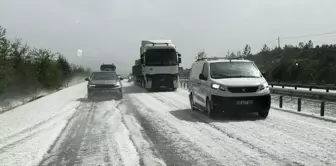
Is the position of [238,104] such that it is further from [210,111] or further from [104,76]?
[104,76]

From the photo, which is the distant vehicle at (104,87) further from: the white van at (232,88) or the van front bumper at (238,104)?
the van front bumper at (238,104)

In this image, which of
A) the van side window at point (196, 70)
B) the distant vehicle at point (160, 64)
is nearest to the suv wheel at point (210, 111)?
the van side window at point (196, 70)

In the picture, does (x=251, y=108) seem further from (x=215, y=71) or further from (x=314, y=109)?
(x=314, y=109)

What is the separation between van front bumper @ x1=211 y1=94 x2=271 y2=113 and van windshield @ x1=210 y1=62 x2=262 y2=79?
3.78 ft

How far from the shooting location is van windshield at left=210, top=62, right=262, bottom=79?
13203 millimetres

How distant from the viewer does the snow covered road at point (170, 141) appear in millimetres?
6742

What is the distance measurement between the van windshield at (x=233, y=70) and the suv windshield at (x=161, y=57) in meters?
17.7

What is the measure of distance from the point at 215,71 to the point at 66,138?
596 cm

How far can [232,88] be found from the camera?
12.2 meters

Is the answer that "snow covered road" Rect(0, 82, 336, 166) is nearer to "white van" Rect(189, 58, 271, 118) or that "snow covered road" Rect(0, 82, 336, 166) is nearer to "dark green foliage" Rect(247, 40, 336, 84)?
"white van" Rect(189, 58, 271, 118)

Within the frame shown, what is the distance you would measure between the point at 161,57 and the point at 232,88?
19.4 m

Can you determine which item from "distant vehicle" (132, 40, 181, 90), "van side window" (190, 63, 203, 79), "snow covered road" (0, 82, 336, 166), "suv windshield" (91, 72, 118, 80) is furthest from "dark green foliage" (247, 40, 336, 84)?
"snow covered road" (0, 82, 336, 166)

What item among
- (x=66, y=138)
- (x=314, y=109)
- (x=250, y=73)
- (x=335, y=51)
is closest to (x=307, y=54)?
(x=335, y=51)

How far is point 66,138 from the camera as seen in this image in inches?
368
